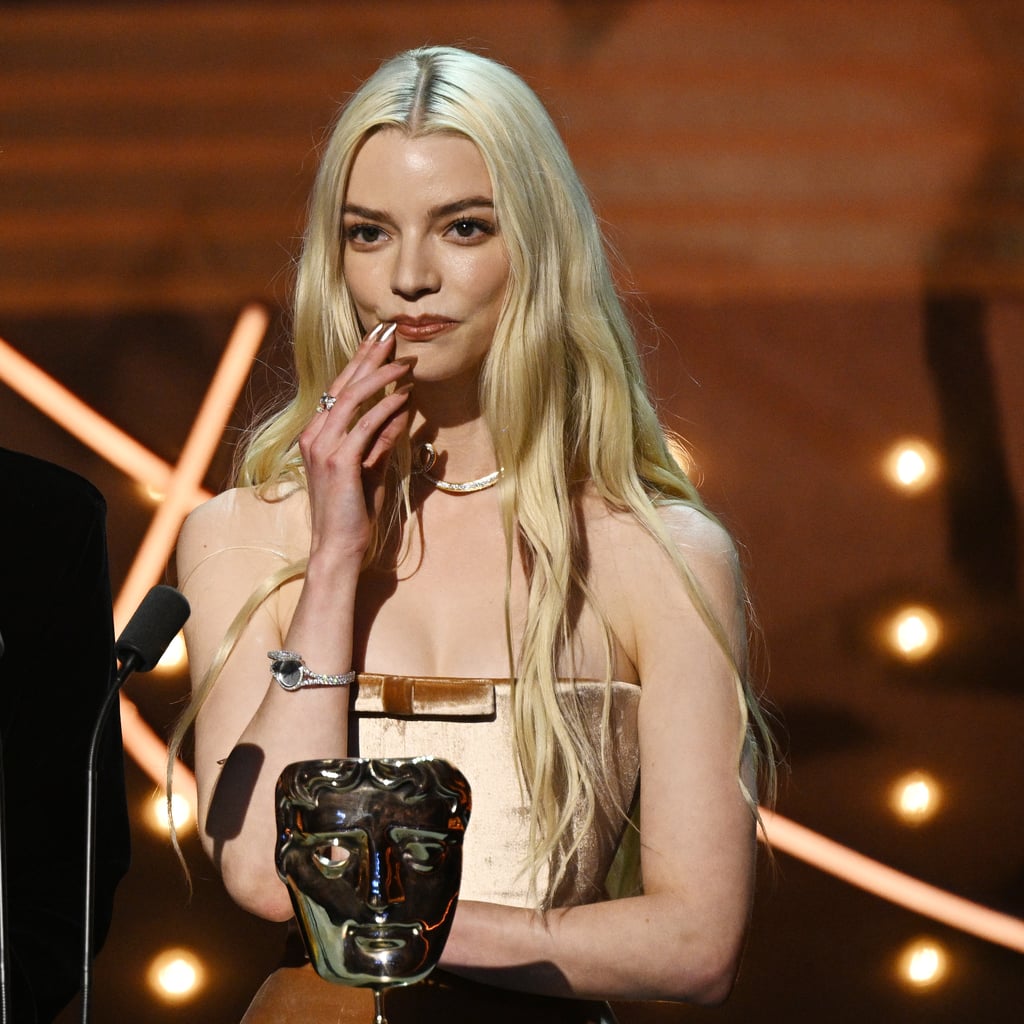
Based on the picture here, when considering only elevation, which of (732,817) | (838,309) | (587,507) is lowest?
(732,817)

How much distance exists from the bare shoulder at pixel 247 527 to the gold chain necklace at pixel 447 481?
0.54 feet

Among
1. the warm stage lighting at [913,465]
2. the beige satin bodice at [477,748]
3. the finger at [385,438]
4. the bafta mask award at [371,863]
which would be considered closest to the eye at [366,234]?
the finger at [385,438]

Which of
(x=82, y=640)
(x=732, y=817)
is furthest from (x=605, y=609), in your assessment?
(x=82, y=640)

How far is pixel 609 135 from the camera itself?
3.15m

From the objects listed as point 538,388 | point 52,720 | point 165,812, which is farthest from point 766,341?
point 52,720

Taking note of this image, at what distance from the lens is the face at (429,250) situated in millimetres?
2020

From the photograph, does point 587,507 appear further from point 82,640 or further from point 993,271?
point 993,271

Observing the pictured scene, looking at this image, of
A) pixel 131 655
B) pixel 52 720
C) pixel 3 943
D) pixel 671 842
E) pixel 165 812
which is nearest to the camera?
pixel 3 943

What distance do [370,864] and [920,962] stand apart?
228 cm

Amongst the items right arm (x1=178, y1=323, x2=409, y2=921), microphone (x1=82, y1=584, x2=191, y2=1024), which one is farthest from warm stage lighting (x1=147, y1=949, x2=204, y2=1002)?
microphone (x1=82, y1=584, x2=191, y2=1024)

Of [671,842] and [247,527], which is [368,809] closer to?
[671,842]

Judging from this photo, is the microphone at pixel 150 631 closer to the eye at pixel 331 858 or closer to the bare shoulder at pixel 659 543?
the eye at pixel 331 858

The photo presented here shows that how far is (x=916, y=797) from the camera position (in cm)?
312

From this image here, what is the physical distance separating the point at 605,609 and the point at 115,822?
69cm
